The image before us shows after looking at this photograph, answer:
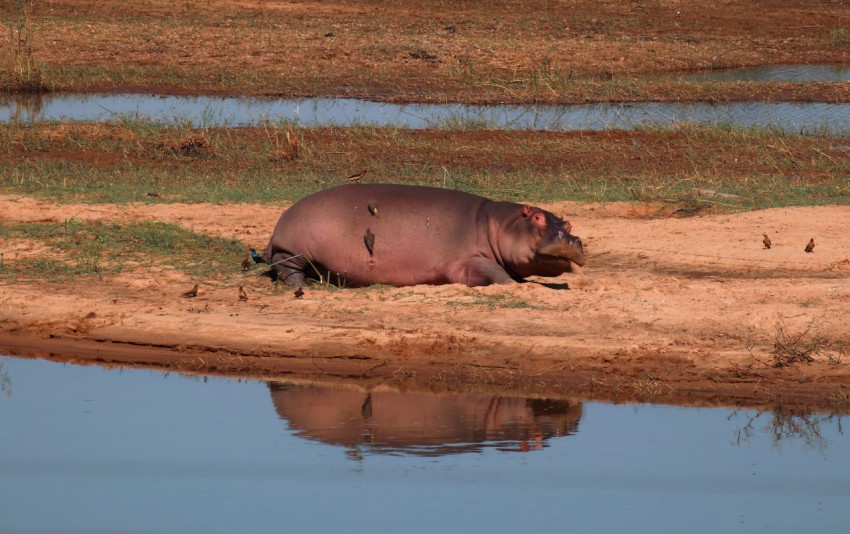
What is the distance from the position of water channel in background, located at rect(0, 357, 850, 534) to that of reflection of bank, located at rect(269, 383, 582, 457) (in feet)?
0.05

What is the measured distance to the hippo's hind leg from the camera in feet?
30.8

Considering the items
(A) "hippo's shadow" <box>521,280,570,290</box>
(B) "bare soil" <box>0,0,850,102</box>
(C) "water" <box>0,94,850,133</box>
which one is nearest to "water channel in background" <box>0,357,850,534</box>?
(A) "hippo's shadow" <box>521,280,570,290</box>

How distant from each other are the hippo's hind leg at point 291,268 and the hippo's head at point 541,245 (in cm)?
138

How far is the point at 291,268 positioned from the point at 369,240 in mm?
598

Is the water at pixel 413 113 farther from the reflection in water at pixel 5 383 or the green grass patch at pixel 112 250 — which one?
the reflection in water at pixel 5 383

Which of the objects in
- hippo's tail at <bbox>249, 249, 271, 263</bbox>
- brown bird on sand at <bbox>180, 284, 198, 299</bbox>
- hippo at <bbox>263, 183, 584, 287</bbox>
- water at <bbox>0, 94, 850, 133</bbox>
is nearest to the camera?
brown bird on sand at <bbox>180, 284, 198, 299</bbox>

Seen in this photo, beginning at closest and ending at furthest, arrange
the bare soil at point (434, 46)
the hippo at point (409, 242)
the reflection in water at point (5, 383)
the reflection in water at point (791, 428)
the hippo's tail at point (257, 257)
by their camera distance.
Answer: the reflection in water at point (791, 428), the reflection in water at point (5, 383), the hippo at point (409, 242), the hippo's tail at point (257, 257), the bare soil at point (434, 46)

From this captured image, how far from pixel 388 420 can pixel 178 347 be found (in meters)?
1.76

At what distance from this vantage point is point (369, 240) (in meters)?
9.23

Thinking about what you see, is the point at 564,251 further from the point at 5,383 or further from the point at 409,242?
the point at 5,383

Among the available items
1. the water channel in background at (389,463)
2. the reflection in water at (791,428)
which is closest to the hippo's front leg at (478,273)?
the water channel in background at (389,463)

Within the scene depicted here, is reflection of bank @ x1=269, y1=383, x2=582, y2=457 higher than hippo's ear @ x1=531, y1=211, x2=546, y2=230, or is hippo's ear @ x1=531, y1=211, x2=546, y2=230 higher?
hippo's ear @ x1=531, y1=211, x2=546, y2=230

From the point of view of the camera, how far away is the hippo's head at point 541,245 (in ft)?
30.3

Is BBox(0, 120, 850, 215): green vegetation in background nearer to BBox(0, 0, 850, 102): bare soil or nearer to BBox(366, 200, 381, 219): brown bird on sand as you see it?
BBox(366, 200, 381, 219): brown bird on sand
